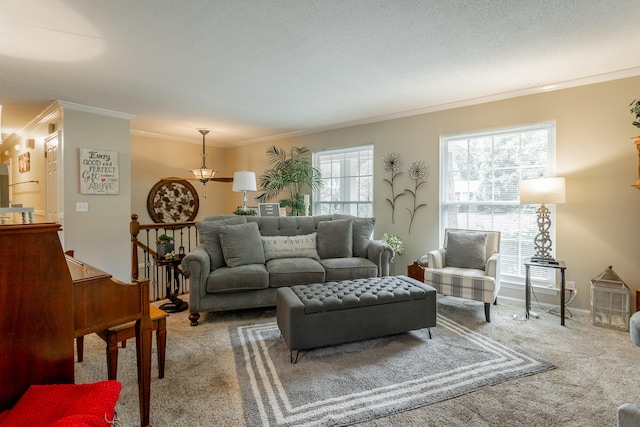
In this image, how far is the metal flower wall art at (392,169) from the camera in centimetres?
459

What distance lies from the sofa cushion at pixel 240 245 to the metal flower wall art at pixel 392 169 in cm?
210

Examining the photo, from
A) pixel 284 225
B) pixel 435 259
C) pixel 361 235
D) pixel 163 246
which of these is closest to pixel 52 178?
pixel 163 246

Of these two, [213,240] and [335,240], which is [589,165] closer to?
[335,240]

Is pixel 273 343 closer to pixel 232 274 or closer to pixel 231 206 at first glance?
pixel 232 274

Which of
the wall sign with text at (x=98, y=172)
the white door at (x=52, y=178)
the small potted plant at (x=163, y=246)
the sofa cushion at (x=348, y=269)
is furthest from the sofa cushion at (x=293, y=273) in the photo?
the white door at (x=52, y=178)

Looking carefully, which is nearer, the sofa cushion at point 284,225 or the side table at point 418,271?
the side table at point 418,271

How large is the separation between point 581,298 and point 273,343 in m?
3.24

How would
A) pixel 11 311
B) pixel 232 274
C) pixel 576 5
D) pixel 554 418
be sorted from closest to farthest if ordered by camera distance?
pixel 11 311 < pixel 554 418 < pixel 576 5 < pixel 232 274

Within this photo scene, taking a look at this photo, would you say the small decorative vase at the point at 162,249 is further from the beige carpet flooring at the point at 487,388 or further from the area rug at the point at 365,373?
the area rug at the point at 365,373

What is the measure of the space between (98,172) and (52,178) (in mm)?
684

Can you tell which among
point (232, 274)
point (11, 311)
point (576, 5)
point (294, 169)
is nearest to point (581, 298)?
point (576, 5)

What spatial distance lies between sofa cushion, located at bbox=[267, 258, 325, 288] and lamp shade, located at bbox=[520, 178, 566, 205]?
225cm

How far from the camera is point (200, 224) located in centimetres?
355

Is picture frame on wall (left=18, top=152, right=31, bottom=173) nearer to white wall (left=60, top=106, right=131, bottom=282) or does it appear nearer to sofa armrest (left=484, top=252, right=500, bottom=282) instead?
white wall (left=60, top=106, right=131, bottom=282)
